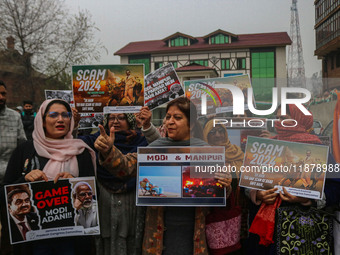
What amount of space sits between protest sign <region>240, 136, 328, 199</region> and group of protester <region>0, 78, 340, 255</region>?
89mm

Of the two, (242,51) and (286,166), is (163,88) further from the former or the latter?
(242,51)

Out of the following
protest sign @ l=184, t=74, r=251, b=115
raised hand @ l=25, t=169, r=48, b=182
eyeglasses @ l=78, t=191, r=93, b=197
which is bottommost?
eyeglasses @ l=78, t=191, r=93, b=197

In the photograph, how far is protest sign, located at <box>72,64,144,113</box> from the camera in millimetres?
2797

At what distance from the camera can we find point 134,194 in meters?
2.52

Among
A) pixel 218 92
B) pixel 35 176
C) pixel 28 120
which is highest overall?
pixel 218 92

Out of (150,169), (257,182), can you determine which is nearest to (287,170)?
(257,182)

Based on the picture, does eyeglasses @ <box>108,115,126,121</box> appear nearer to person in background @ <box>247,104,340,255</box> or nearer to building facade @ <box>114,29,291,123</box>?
building facade @ <box>114,29,291,123</box>

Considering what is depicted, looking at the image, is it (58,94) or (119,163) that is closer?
(119,163)

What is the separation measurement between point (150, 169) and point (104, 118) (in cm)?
84

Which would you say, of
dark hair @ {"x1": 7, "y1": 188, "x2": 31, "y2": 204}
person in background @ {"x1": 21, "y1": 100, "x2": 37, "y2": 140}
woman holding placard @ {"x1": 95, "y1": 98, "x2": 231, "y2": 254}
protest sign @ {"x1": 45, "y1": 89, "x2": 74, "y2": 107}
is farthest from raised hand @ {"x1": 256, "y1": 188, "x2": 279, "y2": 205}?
person in background @ {"x1": 21, "y1": 100, "x2": 37, "y2": 140}

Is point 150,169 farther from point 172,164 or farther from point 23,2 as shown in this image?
point 23,2

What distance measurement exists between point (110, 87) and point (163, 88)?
23.3 inches

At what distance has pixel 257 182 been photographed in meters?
2.22

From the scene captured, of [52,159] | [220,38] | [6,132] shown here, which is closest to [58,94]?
[6,132]
